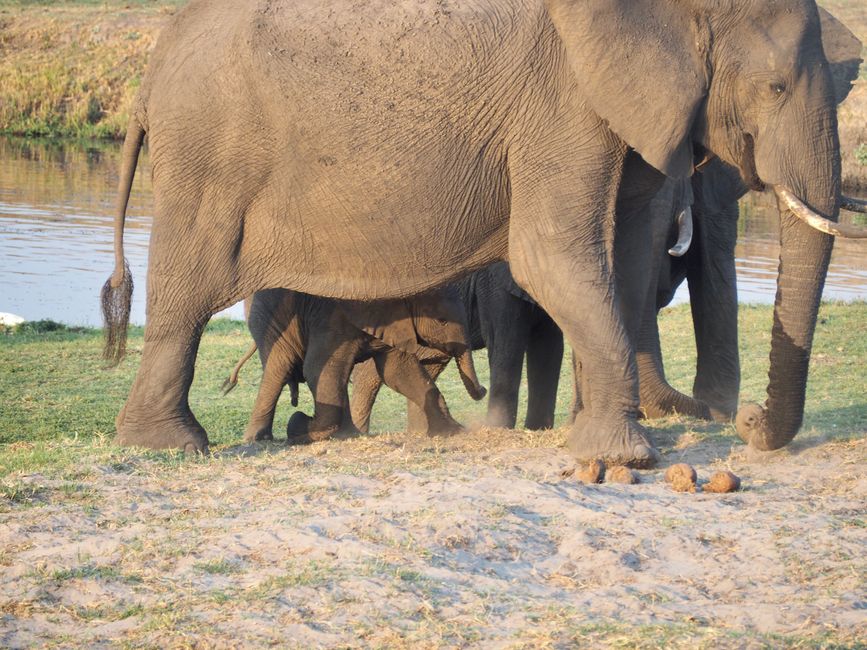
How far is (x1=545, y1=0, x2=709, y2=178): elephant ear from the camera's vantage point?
22.1 ft

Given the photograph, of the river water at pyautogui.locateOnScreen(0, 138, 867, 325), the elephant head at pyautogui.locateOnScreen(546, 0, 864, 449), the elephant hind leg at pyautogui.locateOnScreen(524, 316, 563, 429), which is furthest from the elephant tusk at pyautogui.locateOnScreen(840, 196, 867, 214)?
the river water at pyautogui.locateOnScreen(0, 138, 867, 325)

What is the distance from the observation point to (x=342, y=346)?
8828mm

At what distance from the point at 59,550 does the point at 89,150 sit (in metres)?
30.0

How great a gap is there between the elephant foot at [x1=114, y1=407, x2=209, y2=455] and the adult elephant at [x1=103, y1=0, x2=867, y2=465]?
1 cm

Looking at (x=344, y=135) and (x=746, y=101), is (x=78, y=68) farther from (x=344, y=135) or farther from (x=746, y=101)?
(x=746, y=101)

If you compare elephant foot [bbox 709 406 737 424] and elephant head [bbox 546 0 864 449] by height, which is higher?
elephant head [bbox 546 0 864 449]

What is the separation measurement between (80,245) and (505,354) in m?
12.5

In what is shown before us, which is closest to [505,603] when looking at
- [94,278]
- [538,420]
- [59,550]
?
[59,550]

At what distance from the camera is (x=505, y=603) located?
182 inches

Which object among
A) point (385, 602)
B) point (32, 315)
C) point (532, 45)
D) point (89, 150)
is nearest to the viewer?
point (385, 602)

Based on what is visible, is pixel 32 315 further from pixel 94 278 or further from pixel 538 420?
pixel 538 420

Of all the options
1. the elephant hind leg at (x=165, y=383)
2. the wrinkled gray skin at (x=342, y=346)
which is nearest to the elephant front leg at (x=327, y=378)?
the wrinkled gray skin at (x=342, y=346)

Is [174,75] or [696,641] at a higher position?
[174,75]

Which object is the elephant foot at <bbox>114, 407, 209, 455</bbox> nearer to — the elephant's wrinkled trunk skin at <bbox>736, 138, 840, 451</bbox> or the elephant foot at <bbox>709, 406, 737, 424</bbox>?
the elephant's wrinkled trunk skin at <bbox>736, 138, 840, 451</bbox>
